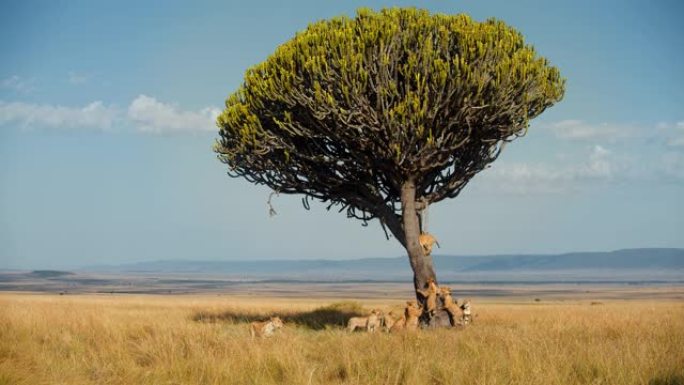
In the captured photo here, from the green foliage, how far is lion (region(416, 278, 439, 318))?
2.69 meters

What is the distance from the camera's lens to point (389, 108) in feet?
62.3

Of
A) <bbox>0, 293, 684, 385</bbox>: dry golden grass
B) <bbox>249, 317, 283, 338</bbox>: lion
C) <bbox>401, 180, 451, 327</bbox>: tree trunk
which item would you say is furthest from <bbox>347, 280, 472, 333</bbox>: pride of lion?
<bbox>249, 317, 283, 338</bbox>: lion

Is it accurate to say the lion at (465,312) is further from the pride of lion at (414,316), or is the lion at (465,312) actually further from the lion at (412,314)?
the lion at (412,314)

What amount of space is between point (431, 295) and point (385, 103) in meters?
5.10

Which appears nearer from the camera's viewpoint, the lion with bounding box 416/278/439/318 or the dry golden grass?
the dry golden grass

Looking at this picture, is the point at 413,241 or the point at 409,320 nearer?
the point at 409,320

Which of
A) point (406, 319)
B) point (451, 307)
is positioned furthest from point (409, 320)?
point (451, 307)

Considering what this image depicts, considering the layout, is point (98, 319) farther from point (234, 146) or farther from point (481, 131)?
point (481, 131)

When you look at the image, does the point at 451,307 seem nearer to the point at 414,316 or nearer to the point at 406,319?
the point at 414,316

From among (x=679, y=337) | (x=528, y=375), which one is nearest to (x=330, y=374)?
(x=528, y=375)

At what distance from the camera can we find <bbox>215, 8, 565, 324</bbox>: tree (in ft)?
61.8

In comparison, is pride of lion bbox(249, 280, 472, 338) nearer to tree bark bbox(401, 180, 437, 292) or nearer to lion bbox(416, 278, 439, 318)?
lion bbox(416, 278, 439, 318)

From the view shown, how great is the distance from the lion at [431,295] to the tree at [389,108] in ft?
0.85

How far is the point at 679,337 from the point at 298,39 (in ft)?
37.6
